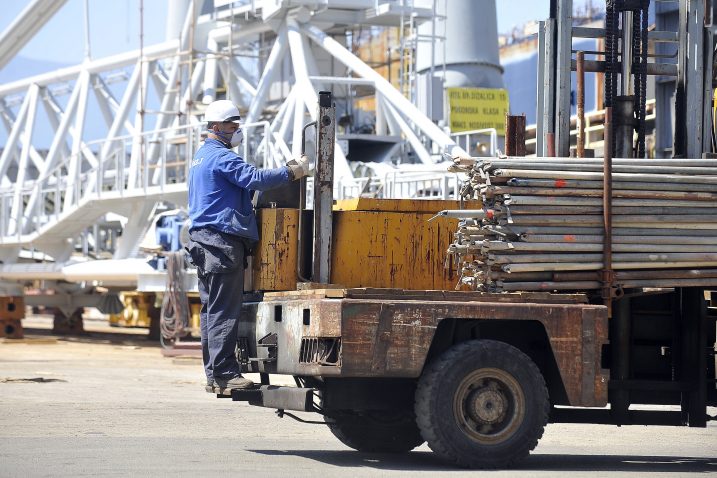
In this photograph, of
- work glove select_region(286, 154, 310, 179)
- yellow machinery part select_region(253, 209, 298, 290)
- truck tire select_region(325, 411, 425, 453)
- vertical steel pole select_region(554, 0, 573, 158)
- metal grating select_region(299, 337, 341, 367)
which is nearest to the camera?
metal grating select_region(299, 337, 341, 367)

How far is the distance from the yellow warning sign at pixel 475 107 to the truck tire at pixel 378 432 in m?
23.5

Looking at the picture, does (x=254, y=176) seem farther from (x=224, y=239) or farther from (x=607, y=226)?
(x=607, y=226)

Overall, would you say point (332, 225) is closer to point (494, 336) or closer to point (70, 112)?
point (494, 336)

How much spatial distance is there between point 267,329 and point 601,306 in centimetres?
219

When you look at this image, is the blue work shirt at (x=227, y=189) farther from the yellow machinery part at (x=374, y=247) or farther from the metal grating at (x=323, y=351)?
the metal grating at (x=323, y=351)

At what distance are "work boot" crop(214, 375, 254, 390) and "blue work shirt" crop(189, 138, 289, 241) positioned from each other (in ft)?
3.11

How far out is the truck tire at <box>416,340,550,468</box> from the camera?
29.3 feet

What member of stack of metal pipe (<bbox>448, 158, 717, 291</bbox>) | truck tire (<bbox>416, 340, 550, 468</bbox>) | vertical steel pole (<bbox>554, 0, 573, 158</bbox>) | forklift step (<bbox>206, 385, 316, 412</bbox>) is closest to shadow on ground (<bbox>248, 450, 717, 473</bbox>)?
truck tire (<bbox>416, 340, 550, 468</bbox>)

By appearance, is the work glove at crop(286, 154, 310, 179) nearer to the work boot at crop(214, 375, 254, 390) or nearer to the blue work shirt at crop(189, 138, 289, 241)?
the blue work shirt at crop(189, 138, 289, 241)

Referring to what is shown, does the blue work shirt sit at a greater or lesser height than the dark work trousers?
greater

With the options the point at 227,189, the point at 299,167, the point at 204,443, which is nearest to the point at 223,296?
the point at 227,189

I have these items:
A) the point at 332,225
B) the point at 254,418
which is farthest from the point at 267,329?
the point at 254,418

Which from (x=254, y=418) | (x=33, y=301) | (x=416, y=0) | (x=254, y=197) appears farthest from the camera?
(x=416, y=0)

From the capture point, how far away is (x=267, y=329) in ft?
31.5
